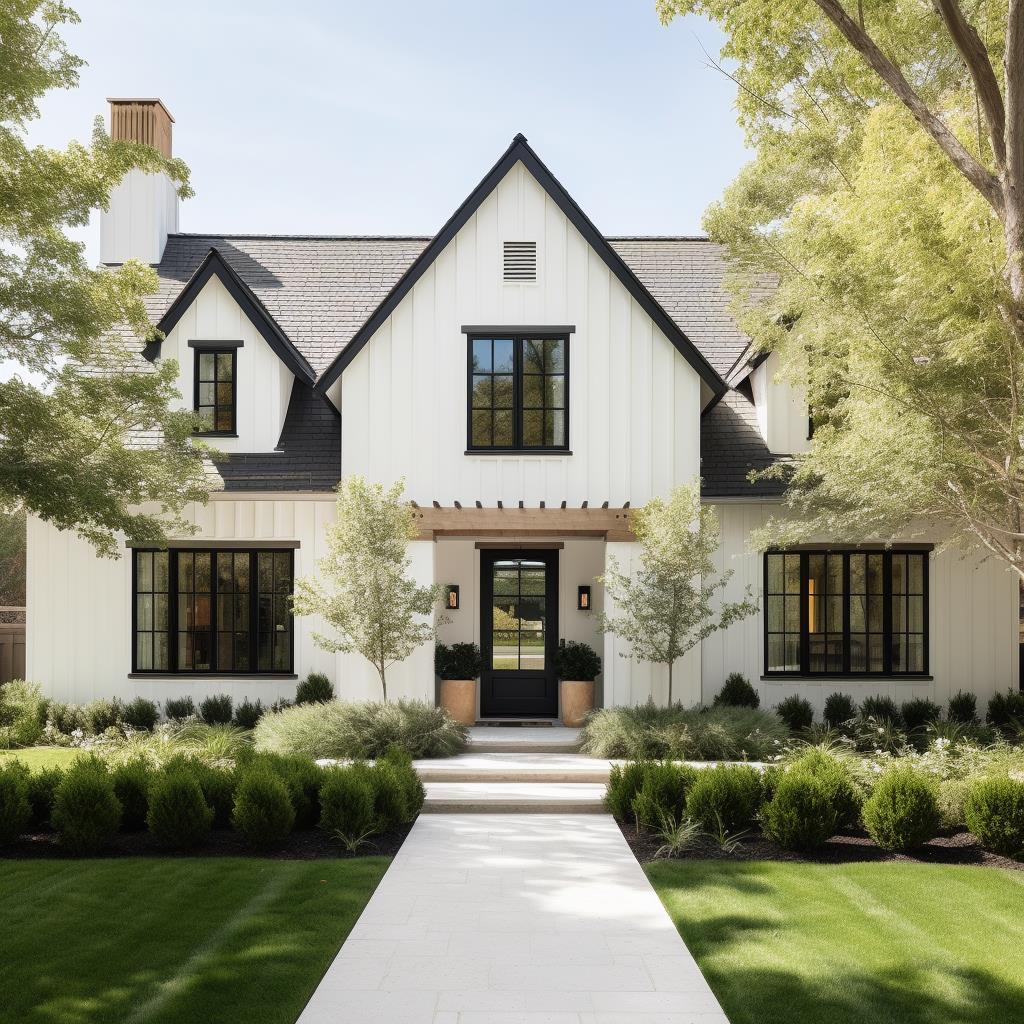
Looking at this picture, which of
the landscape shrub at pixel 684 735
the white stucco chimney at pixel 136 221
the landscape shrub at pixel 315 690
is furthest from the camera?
the white stucco chimney at pixel 136 221

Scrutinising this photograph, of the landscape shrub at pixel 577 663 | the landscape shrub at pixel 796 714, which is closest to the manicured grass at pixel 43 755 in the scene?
the landscape shrub at pixel 577 663

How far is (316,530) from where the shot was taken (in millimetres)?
14531

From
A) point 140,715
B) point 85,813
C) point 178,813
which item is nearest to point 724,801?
point 178,813

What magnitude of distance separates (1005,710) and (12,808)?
13.0 metres

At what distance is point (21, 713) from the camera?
45.2 feet

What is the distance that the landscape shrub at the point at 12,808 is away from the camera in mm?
7906

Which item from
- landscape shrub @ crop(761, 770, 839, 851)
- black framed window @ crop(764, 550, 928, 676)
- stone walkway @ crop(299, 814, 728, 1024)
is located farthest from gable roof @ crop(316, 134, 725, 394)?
stone walkway @ crop(299, 814, 728, 1024)

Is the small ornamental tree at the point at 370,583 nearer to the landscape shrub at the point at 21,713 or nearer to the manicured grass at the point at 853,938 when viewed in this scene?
the landscape shrub at the point at 21,713

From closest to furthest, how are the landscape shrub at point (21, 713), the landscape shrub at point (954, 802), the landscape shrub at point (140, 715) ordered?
the landscape shrub at point (954, 802) → the landscape shrub at point (21, 713) → the landscape shrub at point (140, 715)

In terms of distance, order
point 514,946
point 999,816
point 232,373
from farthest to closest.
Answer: point 232,373 < point 999,816 < point 514,946

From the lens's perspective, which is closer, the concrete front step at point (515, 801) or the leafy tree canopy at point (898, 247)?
the leafy tree canopy at point (898, 247)

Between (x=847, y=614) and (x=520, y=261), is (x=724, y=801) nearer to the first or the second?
(x=847, y=614)

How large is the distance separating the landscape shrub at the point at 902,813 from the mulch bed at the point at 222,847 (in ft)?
13.3

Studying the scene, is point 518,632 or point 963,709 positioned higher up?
point 518,632
